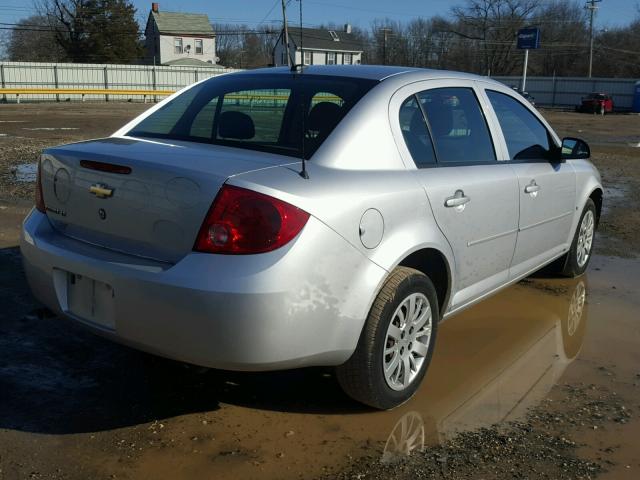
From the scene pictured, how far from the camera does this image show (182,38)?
231 ft

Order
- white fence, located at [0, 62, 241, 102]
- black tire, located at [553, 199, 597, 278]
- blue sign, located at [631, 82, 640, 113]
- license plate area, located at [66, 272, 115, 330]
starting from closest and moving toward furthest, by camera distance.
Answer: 1. license plate area, located at [66, 272, 115, 330]
2. black tire, located at [553, 199, 597, 278]
3. white fence, located at [0, 62, 241, 102]
4. blue sign, located at [631, 82, 640, 113]

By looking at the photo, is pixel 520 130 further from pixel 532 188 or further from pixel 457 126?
pixel 457 126

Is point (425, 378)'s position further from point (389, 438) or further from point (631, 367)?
point (631, 367)

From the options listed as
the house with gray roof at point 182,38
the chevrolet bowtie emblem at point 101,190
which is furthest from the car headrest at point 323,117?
the house with gray roof at point 182,38

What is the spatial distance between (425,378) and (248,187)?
1.71 meters

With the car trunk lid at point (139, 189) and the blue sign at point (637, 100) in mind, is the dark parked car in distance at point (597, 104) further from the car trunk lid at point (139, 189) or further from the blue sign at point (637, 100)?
the car trunk lid at point (139, 189)

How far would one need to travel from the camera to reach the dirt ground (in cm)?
285

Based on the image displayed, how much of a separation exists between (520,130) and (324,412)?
2519 millimetres

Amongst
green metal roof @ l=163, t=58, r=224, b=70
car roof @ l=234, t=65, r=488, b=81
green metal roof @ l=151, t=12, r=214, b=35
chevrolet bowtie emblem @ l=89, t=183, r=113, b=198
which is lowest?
chevrolet bowtie emblem @ l=89, t=183, r=113, b=198

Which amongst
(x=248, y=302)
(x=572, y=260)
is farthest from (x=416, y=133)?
(x=572, y=260)

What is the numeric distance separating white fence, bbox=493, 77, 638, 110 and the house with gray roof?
32.4 m

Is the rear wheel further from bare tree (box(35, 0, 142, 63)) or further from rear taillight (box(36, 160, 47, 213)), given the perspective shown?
bare tree (box(35, 0, 142, 63))

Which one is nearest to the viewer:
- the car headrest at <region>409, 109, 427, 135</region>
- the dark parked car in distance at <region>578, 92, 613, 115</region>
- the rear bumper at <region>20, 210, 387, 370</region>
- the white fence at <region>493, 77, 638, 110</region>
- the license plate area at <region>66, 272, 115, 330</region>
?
the rear bumper at <region>20, 210, 387, 370</region>

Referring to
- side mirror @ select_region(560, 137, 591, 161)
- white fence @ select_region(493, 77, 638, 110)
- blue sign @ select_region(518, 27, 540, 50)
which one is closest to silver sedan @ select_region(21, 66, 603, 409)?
side mirror @ select_region(560, 137, 591, 161)
